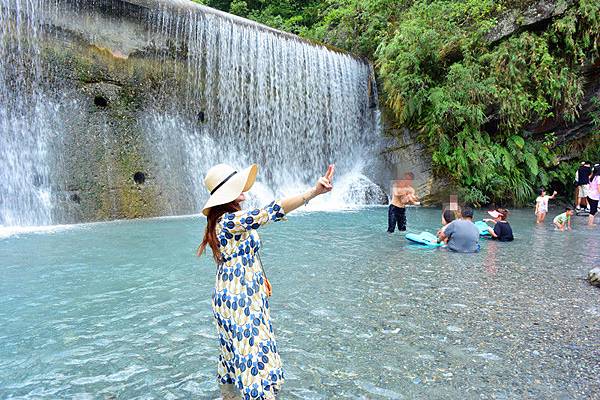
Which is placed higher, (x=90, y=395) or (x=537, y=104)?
(x=537, y=104)

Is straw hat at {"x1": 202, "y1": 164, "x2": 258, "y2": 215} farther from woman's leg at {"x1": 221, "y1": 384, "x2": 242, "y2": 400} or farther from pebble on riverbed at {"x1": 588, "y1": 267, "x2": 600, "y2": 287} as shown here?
pebble on riverbed at {"x1": 588, "y1": 267, "x2": 600, "y2": 287}

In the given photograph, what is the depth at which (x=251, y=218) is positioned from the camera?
239 centimetres

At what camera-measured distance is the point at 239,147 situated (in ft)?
50.4

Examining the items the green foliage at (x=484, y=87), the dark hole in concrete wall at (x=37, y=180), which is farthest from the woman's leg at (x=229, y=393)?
the green foliage at (x=484, y=87)

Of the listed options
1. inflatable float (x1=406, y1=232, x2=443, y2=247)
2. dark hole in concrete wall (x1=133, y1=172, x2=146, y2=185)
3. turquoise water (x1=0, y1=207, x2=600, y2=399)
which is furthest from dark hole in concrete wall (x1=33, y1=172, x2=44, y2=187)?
inflatable float (x1=406, y1=232, x2=443, y2=247)

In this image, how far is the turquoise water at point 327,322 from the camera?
293 centimetres

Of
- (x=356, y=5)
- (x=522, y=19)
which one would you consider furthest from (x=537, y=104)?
(x=356, y=5)

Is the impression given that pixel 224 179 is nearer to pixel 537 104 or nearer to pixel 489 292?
pixel 489 292

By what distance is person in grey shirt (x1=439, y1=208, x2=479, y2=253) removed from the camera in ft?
24.6

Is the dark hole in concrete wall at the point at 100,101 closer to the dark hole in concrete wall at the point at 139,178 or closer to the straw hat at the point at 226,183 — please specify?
the dark hole in concrete wall at the point at 139,178

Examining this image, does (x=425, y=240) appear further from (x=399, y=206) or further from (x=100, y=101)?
(x=100, y=101)

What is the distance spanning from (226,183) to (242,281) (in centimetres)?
52

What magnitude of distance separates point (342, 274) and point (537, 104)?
12610 mm

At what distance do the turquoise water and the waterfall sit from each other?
4183 mm
